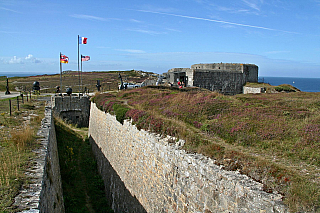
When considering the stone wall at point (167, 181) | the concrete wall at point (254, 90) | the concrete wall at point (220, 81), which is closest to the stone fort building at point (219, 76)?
the concrete wall at point (220, 81)

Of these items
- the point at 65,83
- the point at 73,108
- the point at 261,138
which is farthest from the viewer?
the point at 65,83

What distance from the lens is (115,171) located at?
11.7 m

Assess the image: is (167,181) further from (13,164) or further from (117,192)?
(117,192)

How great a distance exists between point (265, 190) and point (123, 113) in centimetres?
784

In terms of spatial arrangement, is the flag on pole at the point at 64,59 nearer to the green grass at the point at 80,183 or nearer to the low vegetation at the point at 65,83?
the low vegetation at the point at 65,83

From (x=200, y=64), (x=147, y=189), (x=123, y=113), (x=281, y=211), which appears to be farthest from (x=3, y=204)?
(x=200, y=64)

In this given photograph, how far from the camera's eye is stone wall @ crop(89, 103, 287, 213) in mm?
4254

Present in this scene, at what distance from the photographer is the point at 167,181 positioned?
264 inches

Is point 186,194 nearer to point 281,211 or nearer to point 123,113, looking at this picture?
point 281,211

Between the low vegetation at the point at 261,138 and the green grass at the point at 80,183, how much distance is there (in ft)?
13.8

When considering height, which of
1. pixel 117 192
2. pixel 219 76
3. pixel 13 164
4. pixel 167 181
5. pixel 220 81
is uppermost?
pixel 219 76

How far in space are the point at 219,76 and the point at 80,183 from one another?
55.8 feet

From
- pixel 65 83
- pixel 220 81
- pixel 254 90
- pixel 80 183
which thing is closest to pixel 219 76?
pixel 220 81

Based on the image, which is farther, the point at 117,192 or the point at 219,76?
the point at 219,76
